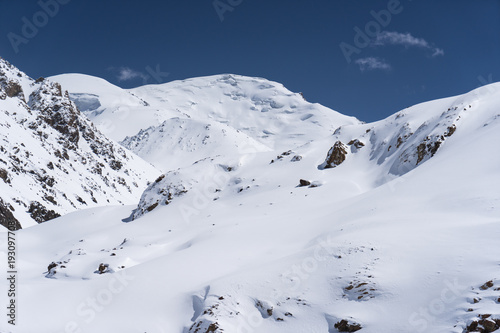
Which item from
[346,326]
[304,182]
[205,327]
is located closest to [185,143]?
[304,182]

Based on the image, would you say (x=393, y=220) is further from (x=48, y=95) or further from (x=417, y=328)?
(x=48, y=95)

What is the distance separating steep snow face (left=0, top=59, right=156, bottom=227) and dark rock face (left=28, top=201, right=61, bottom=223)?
0.12m

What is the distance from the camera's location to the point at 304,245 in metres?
16.6

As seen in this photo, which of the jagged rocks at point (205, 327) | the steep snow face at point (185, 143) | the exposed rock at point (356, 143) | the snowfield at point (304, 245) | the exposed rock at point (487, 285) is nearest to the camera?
the exposed rock at point (487, 285)

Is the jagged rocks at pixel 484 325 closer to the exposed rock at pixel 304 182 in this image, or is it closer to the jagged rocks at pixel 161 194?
the exposed rock at pixel 304 182

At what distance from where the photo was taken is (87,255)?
22.6m

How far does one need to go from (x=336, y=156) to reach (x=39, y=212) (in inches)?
1661

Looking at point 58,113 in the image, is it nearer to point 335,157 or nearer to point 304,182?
point 335,157

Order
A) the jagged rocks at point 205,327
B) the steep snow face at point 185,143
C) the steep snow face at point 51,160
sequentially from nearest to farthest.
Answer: the jagged rocks at point 205,327 < the steep snow face at point 51,160 < the steep snow face at point 185,143

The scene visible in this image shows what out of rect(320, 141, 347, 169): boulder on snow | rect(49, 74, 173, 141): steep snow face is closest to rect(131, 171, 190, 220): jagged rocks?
rect(320, 141, 347, 169): boulder on snow

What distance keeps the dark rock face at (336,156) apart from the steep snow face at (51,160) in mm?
38646

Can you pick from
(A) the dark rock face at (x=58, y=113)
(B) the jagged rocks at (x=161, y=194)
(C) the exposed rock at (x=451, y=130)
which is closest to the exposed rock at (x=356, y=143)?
(C) the exposed rock at (x=451, y=130)

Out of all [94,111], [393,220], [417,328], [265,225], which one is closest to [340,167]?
[265,225]

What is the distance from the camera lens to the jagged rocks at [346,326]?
10211 millimetres
